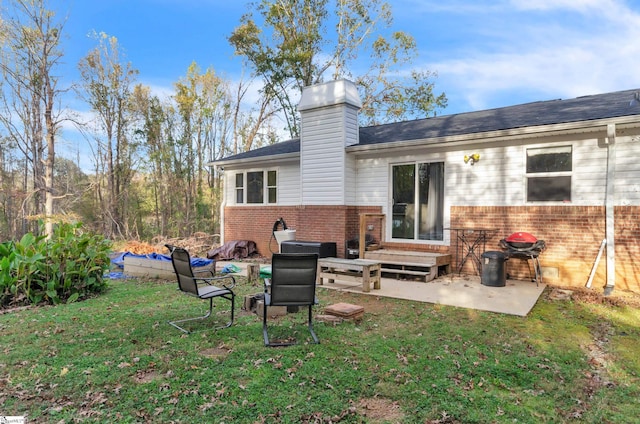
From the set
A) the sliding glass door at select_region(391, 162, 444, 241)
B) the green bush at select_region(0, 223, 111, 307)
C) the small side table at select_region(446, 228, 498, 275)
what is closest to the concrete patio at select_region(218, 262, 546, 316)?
the small side table at select_region(446, 228, 498, 275)

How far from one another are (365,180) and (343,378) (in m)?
7.08

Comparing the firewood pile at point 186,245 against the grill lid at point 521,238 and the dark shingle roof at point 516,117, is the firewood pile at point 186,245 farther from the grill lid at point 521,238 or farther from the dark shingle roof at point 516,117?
the grill lid at point 521,238

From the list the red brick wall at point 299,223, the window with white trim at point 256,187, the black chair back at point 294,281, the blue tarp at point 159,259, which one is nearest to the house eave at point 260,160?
the window with white trim at point 256,187

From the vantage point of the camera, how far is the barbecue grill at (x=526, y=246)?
7.09 metres

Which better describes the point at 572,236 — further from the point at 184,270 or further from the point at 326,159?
the point at 184,270

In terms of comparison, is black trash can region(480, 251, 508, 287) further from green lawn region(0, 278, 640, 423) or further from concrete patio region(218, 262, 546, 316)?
green lawn region(0, 278, 640, 423)

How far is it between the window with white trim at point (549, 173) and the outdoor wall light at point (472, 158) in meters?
0.96

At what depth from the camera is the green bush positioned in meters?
6.24

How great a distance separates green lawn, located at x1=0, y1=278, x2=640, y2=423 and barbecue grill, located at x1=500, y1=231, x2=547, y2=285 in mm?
1707

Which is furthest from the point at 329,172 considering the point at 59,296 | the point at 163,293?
the point at 59,296

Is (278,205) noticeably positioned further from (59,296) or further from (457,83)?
(457,83)

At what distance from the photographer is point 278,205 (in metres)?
12.0

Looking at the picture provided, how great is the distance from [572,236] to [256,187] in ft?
29.1

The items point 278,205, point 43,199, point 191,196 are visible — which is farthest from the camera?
point 191,196
